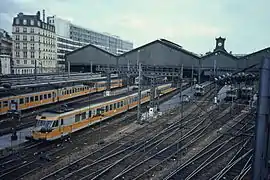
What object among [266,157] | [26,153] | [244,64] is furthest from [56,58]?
[266,157]

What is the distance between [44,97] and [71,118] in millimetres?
9875

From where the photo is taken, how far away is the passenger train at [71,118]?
15.8 metres

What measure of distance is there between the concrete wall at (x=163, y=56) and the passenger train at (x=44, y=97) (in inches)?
694

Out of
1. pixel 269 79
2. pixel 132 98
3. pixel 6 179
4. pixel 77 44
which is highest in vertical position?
pixel 77 44

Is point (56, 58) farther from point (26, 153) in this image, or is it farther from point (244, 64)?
point (26, 153)

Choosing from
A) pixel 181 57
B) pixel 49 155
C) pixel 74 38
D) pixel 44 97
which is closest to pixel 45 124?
pixel 49 155

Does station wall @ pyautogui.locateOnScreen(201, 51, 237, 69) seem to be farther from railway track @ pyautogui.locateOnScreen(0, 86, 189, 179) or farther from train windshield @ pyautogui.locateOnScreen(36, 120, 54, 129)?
train windshield @ pyautogui.locateOnScreen(36, 120, 54, 129)

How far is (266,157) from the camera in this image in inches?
237

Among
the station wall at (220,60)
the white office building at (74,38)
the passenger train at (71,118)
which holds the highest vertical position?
the white office building at (74,38)

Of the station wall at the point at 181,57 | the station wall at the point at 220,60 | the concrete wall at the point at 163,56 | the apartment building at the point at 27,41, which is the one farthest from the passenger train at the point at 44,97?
the apartment building at the point at 27,41

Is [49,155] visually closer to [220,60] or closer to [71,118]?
[71,118]

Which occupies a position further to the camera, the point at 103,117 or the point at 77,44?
the point at 77,44

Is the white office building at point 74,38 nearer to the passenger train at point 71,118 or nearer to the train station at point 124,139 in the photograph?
the train station at point 124,139

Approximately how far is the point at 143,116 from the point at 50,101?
928cm
